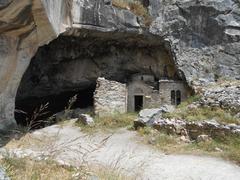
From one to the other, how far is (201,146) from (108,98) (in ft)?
17.3

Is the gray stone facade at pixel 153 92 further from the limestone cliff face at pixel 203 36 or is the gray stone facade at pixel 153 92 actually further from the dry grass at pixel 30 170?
the dry grass at pixel 30 170

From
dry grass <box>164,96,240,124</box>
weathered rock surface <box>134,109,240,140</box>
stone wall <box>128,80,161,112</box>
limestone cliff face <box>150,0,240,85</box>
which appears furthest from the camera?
stone wall <box>128,80,161,112</box>

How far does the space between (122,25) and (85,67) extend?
290 centimetres

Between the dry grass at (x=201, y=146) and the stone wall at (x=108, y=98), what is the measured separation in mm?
3732

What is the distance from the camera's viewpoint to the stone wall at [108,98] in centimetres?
1218

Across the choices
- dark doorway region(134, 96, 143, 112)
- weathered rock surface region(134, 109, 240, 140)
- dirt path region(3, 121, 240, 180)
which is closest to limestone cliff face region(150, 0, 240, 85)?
dark doorway region(134, 96, 143, 112)

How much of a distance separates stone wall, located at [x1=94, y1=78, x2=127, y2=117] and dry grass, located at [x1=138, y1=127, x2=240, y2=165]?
12.2ft

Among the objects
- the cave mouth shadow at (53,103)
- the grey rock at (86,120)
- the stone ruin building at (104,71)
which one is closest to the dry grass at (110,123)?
the grey rock at (86,120)

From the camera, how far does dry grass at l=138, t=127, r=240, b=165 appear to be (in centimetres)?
697

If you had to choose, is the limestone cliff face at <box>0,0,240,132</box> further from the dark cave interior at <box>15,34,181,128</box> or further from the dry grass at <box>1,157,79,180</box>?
the dry grass at <box>1,157,79,180</box>

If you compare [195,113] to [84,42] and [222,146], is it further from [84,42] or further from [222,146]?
[84,42]

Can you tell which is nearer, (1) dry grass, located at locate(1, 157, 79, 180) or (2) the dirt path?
(1) dry grass, located at locate(1, 157, 79, 180)

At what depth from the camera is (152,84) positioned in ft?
46.9

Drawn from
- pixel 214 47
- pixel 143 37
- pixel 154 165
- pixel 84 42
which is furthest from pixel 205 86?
pixel 154 165
